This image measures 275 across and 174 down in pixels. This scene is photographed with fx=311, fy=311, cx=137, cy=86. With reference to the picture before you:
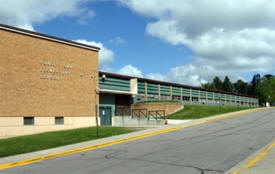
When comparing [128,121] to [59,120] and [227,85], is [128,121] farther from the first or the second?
[227,85]

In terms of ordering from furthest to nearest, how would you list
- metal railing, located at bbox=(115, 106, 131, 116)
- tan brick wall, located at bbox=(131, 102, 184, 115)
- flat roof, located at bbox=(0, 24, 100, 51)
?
tan brick wall, located at bbox=(131, 102, 184, 115) < metal railing, located at bbox=(115, 106, 131, 116) < flat roof, located at bbox=(0, 24, 100, 51)

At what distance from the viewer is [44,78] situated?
26625 millimetres

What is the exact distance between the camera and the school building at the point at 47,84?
79.0 feet

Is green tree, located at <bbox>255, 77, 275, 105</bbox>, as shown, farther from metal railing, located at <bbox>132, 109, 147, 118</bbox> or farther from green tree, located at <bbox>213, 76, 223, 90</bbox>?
metal railing, located at <bbox>132, 109, 147, 118</bbox>

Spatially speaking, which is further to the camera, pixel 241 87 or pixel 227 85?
pixel 241 87

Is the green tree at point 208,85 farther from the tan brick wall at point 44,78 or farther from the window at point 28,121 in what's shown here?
the window at point 28,121

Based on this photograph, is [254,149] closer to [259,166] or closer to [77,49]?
[259,166]

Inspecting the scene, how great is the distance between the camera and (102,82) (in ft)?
114

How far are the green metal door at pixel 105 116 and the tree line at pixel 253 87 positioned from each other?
230 feet

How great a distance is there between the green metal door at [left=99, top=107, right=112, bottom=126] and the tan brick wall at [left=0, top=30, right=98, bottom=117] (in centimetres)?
377

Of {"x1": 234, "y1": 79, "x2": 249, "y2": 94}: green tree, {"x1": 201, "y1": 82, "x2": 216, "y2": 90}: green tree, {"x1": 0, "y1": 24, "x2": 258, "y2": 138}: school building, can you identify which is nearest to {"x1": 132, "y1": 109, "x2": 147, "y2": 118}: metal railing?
{"x1": 0, "y1": 24, "x2": 258, "y2": 138}: school building

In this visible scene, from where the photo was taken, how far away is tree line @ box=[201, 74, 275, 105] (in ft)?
326

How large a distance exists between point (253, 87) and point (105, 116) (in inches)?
4561

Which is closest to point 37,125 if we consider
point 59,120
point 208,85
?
point 59,120
